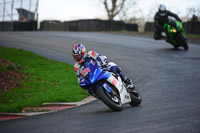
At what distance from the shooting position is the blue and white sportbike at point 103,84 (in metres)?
8.02

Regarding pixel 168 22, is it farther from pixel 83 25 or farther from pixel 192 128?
pixel 83 25

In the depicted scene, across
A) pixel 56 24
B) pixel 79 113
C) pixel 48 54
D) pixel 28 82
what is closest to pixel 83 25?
pixel 56 24

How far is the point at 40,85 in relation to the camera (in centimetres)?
1294

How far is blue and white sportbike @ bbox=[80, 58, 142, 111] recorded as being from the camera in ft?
26.3

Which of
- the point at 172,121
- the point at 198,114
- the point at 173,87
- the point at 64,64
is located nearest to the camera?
the point at 172,121

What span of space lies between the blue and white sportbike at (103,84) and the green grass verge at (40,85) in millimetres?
2747

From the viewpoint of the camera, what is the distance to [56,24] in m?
42.0

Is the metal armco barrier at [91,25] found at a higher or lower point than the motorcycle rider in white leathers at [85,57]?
higher

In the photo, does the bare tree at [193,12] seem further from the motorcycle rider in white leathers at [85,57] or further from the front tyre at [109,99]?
the front tyre at [109,99]

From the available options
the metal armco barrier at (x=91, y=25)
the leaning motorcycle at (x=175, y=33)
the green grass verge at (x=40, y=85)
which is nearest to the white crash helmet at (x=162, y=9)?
the leaning motorcycle at (x=175, y=33)

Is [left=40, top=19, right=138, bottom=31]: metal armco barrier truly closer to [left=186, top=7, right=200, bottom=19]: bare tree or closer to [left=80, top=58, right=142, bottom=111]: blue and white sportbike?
[left=186, top=7, right=200, bottom=19]: bare tree

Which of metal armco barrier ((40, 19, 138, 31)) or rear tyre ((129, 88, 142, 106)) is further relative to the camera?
metal armco barrier ((40, 19, 138, 31))

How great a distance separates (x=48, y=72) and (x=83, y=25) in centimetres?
2457

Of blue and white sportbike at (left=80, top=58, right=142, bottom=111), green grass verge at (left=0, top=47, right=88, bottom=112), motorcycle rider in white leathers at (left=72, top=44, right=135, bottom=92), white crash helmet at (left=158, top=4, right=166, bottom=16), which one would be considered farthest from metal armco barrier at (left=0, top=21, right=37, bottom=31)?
blue and white sportbike at (left=80, top=58, right=142, bottom=111)
